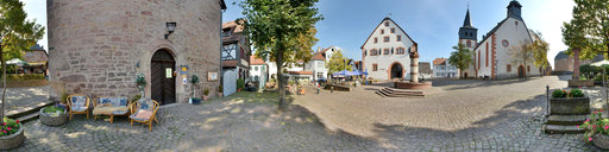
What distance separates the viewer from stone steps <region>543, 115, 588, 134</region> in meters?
5.16

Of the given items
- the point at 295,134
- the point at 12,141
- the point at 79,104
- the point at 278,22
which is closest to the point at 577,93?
the point at 295,134

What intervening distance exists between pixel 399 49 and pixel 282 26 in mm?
28855

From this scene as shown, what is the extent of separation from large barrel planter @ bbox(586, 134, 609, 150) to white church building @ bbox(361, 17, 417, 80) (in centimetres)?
2941

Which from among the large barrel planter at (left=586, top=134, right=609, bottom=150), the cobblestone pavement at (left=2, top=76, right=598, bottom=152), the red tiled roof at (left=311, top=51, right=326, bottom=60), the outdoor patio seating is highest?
the red tiled roof at (left=311, top=51, right=326, bottom=60)

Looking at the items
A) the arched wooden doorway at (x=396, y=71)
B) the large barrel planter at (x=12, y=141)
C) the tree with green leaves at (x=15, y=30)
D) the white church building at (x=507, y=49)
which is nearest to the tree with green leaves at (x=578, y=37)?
the white church building at (x=507, y=49)

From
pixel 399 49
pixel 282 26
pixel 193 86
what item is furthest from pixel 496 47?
pixel 193 86

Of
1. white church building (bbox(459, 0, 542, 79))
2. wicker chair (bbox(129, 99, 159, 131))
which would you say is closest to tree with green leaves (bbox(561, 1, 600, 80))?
white church building (bbox(459, 0, 542, 79))

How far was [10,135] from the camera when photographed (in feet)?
14.4

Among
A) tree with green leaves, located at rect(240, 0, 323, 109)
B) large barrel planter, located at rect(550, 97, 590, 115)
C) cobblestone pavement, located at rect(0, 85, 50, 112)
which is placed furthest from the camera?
tree with green leaves, located at rect(240, 0, 323, 109)

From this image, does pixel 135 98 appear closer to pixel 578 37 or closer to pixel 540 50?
pixel 578 37

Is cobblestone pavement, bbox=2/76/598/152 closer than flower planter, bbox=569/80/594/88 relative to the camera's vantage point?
Yes

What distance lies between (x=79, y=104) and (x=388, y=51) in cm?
3402

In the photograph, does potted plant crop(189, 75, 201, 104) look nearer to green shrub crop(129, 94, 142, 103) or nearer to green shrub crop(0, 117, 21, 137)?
green shrub crop(129, 94, 142, 103)

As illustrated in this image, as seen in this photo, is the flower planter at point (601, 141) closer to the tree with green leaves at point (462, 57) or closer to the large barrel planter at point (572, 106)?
the large barrel planter at point (572, 106)
